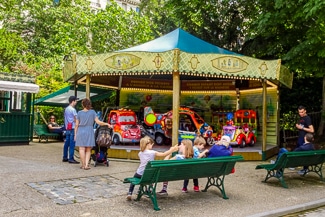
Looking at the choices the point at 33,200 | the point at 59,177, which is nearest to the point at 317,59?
the point at 59,177

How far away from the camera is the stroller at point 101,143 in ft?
31.3

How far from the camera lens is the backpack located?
31.2 ft

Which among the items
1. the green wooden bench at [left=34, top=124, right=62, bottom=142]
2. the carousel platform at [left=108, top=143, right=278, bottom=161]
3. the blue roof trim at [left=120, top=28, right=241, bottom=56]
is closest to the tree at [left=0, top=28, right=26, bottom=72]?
the green wooden bench at [left=34, top=124, right=62, bottom=142]

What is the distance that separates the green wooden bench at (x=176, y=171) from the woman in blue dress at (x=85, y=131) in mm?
3004

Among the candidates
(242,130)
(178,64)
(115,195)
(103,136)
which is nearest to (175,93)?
(178,64)

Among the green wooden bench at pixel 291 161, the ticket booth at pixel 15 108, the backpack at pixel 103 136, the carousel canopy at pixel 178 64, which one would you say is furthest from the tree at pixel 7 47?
the green wooden bench at pixel 291 161

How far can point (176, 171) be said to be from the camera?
6.30 m

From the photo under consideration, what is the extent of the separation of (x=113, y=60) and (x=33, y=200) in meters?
6.12

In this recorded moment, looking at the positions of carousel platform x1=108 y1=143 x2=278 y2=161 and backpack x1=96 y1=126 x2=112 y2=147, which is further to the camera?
carousel platform x1=108 y1=143 x2=278 y2=161

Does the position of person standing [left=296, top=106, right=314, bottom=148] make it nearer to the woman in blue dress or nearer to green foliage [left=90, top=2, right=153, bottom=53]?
the woman in blue dress

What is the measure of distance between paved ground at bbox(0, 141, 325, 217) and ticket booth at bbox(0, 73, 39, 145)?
5209 mm

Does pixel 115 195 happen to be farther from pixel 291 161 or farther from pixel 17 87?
pixel 17 87

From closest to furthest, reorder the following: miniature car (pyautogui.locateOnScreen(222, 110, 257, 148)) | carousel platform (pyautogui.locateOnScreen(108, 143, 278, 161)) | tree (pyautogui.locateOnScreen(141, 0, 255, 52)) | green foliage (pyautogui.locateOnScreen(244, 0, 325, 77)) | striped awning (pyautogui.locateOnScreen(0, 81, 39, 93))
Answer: carousel platform (pyautogui.locateOnScreen(108, 143, 278, 161)) < green foliage (pyautogui.locateOnScreen(244, 0, 325, 77)) < miniature car (pyautogui.locateOnScreen(222, 110, 257, 148)) < striped awning (pyautogui.locateOnScreen(0, 81, 39, 93)) < tree (pyautogui.locateOnScreen(141, 0, 255, 52))

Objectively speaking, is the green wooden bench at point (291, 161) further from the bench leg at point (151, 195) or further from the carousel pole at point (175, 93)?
the bench leg at point (151, 195)
